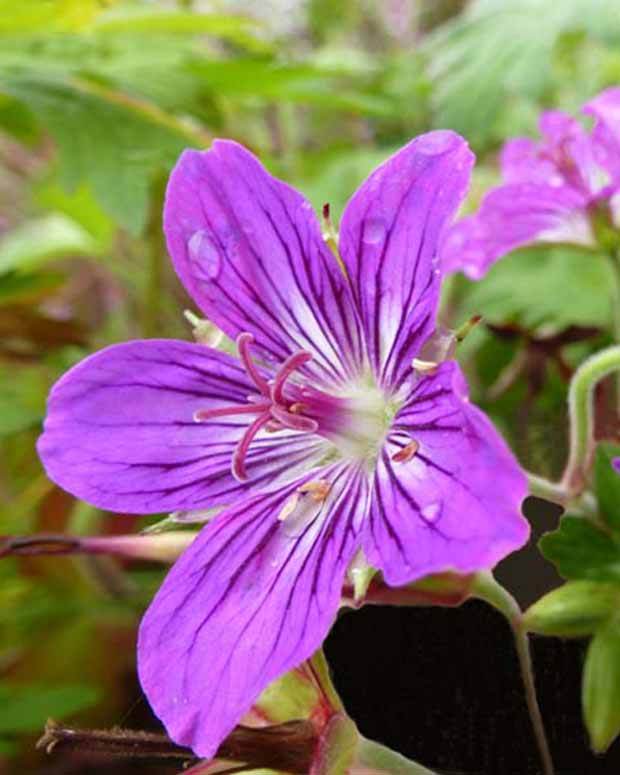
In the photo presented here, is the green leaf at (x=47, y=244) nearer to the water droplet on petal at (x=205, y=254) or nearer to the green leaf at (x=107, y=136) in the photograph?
the green leaf at (x=107, y=136)

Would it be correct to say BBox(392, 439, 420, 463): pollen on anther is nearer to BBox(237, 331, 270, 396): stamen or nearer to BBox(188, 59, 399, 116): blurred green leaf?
BBox(237, 331, 270, 396): stamen

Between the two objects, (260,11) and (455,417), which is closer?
(455,417)

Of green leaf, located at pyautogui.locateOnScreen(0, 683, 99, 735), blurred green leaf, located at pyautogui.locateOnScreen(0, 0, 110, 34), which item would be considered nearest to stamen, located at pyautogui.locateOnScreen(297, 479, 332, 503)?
green leaf, located at pyautogui.locateOnScreen(0, 683, 99, 735)

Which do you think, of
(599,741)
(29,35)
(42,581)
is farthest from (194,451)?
(29,35)

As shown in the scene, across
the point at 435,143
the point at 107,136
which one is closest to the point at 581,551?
the point at 435,143

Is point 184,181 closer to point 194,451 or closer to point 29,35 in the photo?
point 194,451

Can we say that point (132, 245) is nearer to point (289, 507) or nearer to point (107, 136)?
point (107, 136)

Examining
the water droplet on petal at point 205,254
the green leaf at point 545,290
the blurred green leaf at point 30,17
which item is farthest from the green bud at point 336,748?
the blurred green leaf at point 30,17
